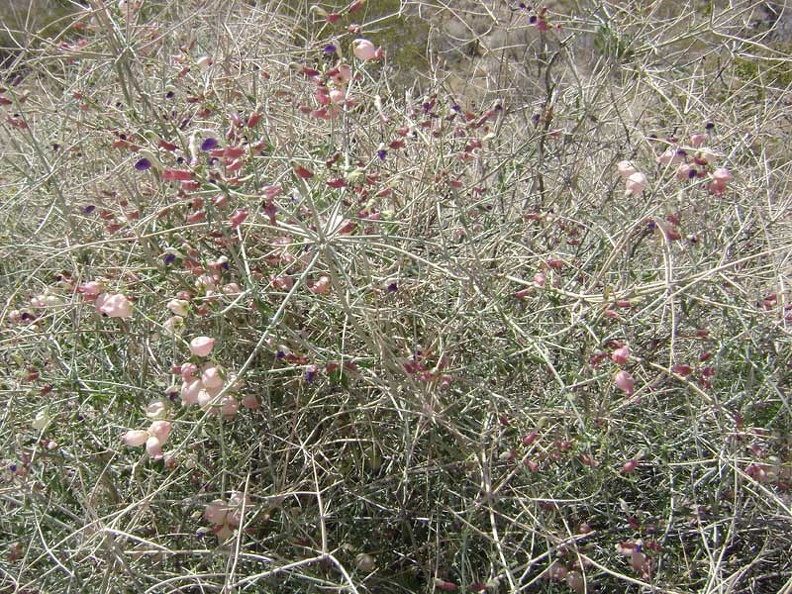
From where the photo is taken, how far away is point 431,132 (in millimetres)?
1732

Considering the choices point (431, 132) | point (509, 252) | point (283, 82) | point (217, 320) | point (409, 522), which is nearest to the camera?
point (217, 320)

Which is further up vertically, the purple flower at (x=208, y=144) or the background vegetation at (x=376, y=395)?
the purple flower at (x=208, y=144)

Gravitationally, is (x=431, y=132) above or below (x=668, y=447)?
above

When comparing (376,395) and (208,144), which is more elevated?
(208,144)

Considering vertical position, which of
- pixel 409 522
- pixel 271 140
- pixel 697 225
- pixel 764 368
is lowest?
pixel 409 522

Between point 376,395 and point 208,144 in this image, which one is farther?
point 376,395

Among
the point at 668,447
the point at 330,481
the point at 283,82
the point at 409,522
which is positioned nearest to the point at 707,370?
the point at 668,447

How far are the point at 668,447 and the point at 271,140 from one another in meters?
1.01

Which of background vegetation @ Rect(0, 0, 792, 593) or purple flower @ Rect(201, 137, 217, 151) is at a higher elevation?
purple flower @ Rect(201, 137, 217, 151)

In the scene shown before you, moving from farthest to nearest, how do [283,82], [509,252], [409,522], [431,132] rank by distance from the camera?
1. [283,82]
2. [431,132]
3. [509,252]
4. [409,522]

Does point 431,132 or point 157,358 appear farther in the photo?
point 431,132

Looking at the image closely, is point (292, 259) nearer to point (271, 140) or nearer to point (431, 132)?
point (271, 140)

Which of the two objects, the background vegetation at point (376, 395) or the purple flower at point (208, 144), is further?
the background vegetation at point (376, 395)

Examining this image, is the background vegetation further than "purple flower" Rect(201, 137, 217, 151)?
Yes
